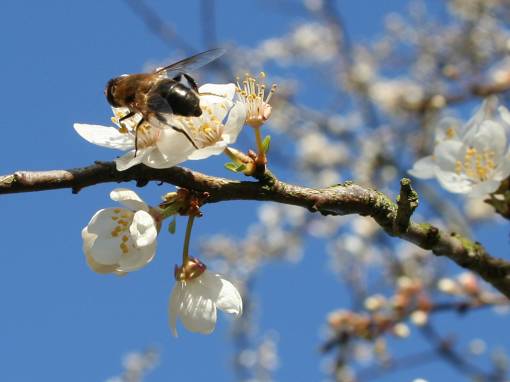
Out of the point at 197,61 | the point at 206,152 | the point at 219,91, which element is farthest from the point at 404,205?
the point at 197,61

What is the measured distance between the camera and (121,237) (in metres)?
1.77

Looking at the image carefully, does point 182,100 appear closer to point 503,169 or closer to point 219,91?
point 219,91

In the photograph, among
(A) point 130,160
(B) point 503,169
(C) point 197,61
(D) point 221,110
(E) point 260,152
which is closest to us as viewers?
(A) point 130,160

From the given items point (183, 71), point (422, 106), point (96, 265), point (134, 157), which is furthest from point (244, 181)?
point (422, 106)

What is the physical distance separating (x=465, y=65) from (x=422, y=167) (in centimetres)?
569

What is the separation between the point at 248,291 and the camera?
6324 mm

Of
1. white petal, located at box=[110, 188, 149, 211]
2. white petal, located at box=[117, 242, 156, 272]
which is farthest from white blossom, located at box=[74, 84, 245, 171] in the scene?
white petal, located at box=[117, 242, 156, 272]

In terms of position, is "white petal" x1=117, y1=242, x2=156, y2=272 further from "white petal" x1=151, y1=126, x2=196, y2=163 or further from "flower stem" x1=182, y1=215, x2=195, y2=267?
"white petal" x1=151, y1=126, x2=196, y2=163

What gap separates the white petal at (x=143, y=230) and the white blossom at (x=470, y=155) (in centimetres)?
96

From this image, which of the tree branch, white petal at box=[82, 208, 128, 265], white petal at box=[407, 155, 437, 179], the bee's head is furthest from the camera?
white petal at box=[407, 155, 437, 179]

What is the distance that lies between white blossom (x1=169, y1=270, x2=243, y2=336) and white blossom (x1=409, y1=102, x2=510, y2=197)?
0.79m

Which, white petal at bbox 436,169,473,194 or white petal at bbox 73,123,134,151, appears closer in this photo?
white petal at bbox 73,123,134,151

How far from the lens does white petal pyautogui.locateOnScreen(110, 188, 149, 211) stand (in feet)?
5.76

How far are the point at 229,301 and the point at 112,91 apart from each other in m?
0.73
